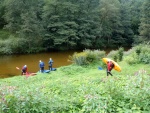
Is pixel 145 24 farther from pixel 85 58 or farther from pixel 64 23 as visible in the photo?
pixel 85 58

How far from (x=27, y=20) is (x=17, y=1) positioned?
588 cm

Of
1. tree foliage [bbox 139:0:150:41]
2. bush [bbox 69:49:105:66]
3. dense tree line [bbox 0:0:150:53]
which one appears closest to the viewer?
bush [bbox 69:49:105:66]

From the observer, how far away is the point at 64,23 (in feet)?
154

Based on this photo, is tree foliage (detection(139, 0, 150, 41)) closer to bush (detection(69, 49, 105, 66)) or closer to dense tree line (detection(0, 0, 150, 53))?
dense tree line (detection(0, 0, 150, 53))

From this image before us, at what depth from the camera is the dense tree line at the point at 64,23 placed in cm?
4453

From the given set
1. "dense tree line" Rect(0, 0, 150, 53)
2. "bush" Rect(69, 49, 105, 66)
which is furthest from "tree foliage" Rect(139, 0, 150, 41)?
"bush" Rect(69, 49, 105, 66)

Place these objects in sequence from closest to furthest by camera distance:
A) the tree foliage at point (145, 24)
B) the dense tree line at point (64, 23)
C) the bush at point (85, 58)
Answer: the bush at point (85, 58) → the dense tree line at point (64, 23) → the tree foliage at point (145, 24)

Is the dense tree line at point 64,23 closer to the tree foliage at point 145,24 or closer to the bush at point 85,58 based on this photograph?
the tree foliage at point 145,24

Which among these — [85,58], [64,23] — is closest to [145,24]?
[64,23]

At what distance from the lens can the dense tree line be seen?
4453 centimetres

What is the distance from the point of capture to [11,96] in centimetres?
600

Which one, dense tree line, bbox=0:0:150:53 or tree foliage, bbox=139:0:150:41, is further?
tree foliage, bbox=139:0:150:41

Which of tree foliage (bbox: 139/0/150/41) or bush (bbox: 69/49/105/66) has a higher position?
tree foliage (bbox: 139/0/150/41)

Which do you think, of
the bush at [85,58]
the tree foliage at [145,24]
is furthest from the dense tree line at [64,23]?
the bush at [85,58]
